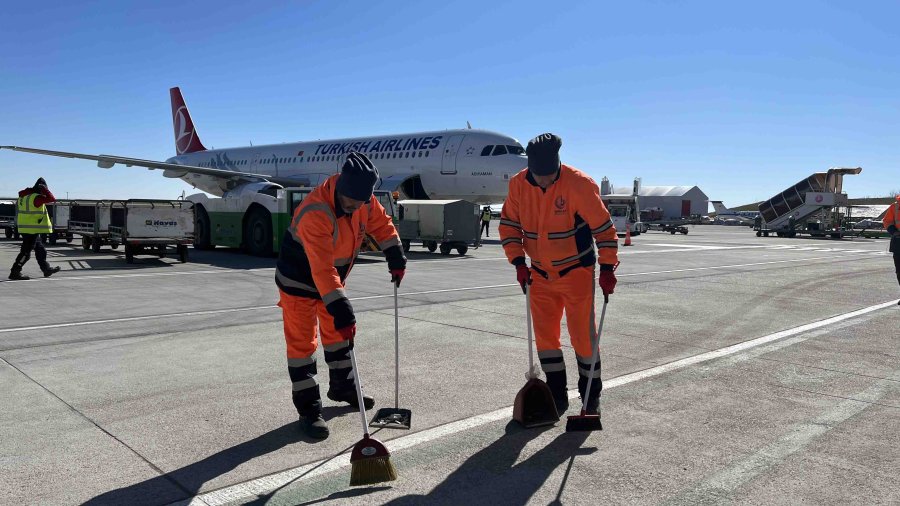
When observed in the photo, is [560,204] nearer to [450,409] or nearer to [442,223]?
[450,409]

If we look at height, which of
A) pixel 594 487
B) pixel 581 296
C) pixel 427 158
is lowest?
pixel 594 487

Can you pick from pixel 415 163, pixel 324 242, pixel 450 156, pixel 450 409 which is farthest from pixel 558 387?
pixel 415 163

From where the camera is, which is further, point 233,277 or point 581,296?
point 233,277

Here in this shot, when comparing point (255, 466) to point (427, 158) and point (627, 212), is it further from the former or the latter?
point (627, 212)

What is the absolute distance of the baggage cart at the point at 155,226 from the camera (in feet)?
54.2

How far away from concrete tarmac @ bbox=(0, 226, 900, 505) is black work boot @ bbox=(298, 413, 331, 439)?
71mm

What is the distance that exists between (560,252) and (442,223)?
16736mm

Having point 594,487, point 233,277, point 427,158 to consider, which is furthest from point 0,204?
point 594,487

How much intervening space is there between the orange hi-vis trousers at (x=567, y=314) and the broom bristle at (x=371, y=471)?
178 centimetres

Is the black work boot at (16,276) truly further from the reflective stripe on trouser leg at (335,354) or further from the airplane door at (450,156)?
the airplane door at (450,156)

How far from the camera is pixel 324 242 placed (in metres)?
4.34

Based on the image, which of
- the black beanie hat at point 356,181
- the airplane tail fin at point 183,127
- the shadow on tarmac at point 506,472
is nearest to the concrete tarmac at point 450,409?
the shadow on tarmac at point 506,472

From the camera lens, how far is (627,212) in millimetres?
38688

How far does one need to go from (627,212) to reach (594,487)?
119 ft
